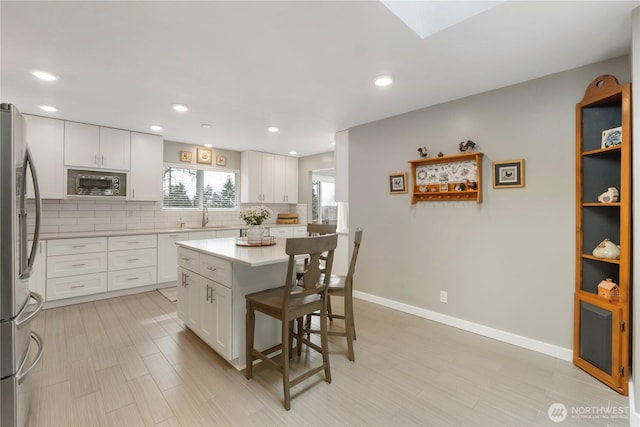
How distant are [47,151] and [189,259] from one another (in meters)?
2.66

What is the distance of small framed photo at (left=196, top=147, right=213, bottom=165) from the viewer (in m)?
5.18

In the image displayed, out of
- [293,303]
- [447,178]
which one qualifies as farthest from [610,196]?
[293,303]

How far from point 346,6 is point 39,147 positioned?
412cm

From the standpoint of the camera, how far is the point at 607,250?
208cm

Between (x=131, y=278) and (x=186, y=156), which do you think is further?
(x=186, y=156)

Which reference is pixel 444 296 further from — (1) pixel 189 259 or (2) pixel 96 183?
(2) pixel 96 183

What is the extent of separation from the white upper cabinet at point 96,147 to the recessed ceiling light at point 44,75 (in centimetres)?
145

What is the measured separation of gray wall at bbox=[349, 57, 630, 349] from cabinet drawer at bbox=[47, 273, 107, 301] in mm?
3607

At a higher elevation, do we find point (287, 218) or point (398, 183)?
point (398, 183)

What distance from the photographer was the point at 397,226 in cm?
353

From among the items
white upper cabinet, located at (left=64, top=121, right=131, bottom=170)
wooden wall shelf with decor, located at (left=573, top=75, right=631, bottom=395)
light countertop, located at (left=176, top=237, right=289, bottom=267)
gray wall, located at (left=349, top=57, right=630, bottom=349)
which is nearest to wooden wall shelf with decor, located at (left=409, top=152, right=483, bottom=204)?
gray wall, located at (left=349, top=57, right=630, bottom=349)

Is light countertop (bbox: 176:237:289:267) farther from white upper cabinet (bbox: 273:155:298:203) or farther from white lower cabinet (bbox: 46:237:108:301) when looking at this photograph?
white upper cabinet (bbox: 273:155:298:203)

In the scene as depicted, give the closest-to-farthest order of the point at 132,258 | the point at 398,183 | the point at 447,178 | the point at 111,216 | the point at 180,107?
1. the point at 447,178
2. the point at 180,107
3. the point at 398,183
4. the point at 132,258
5. the point at 111,216

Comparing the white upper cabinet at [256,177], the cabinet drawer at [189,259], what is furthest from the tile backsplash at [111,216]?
the cabinet drawer at [189,259]
